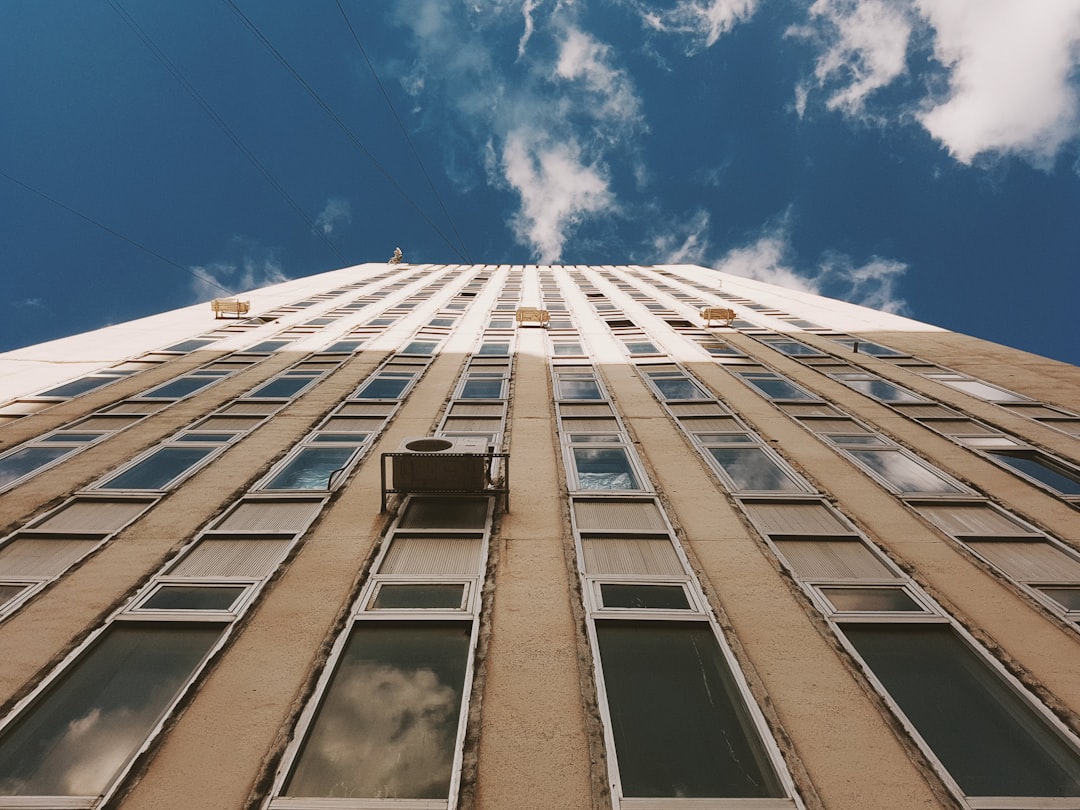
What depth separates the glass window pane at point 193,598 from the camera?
5.77m

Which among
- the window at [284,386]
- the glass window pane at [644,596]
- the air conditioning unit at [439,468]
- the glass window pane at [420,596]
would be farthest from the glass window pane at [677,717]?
the window at [284,386]

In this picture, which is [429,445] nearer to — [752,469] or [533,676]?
[533,676]

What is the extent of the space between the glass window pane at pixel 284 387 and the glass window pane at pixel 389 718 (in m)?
9.07

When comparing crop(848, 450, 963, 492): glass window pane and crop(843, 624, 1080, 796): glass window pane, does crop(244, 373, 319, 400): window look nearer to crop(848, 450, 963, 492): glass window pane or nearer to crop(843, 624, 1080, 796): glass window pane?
crop(843, 624, 1080, 796): glass window pane

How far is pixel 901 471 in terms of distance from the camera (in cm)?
912

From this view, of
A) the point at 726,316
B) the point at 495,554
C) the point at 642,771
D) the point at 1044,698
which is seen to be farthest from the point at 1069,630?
the point at 726,316

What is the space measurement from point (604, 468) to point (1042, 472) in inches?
312

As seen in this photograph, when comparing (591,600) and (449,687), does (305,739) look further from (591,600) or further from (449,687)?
(591,600)

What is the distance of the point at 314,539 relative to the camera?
699 centimetres

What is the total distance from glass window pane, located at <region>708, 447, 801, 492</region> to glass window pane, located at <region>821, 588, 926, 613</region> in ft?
7.99

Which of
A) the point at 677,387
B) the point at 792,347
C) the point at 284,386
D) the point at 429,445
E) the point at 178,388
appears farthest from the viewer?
the point at 792,347

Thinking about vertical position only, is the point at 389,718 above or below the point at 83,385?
below

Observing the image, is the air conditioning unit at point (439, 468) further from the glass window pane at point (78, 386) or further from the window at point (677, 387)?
the glass window pane at point (78, 386)

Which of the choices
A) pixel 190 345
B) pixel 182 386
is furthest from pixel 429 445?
pixel 190 345
